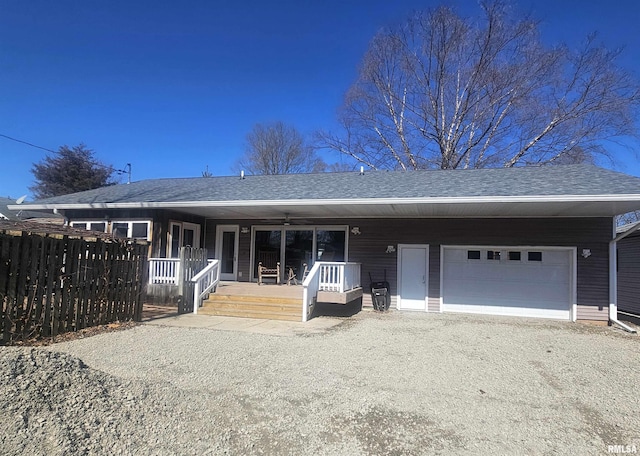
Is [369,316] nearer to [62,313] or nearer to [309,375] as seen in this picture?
[309,375]

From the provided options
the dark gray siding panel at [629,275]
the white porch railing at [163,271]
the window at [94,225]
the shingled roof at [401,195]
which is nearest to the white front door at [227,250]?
the shingled roof at [401,195]

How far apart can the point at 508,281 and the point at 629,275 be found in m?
6.32

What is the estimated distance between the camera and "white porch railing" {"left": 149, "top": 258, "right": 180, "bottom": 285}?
1122 cm

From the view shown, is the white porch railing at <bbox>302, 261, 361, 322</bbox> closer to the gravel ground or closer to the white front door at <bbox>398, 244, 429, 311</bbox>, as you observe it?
the white front door at <bbox>398, 244, 429, 311</bbox>

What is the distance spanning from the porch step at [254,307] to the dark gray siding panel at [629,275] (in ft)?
38.9

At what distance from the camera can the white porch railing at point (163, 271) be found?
36.8ft

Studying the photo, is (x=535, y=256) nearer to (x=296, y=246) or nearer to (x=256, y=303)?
(x=296, y=246)

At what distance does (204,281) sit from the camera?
35.4ft

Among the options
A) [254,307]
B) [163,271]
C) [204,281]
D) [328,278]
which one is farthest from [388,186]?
[163,271]

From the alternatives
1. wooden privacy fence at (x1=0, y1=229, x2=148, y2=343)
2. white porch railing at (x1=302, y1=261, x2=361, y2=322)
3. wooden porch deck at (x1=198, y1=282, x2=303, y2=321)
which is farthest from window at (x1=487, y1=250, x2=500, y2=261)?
wooden privacy fence at (x1=0, y1=229, x2=148, y2=343)

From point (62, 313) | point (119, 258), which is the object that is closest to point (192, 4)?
point (119, 258)

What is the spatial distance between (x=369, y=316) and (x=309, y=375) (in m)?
5.97

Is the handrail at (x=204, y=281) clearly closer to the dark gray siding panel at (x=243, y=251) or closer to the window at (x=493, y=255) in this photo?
the dark gray siding panel at (x=243, y=251)
